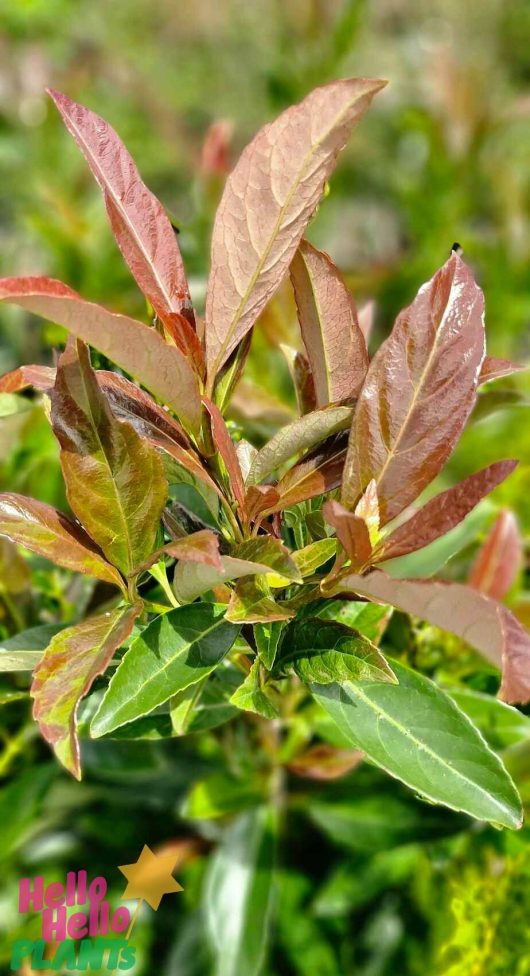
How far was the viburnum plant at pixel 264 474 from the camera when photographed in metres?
0.58

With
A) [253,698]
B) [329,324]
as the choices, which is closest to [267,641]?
[253,698]

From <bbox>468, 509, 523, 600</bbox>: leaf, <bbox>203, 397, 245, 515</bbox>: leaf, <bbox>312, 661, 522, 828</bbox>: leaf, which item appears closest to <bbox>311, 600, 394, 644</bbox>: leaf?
<bbox>312, 661, 522, 828</bbox>: leaf

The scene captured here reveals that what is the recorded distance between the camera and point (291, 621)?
2.30ft

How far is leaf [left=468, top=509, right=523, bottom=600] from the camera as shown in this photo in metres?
1.05

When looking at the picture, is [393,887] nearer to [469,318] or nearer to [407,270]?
[469,318]

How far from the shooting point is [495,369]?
26.3 inches

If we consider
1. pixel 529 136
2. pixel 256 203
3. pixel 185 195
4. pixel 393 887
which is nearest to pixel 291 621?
pixel 256 203

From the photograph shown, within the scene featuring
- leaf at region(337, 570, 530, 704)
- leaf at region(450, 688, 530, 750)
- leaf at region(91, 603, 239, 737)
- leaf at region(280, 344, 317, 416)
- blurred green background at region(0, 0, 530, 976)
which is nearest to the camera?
leaf at region(337, 570, 530, 704)

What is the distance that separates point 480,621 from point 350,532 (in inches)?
4.2

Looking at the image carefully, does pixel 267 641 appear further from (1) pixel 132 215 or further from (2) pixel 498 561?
(2) pixel 498 561

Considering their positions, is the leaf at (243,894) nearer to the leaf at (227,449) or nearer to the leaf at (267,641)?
the leaf at (267,641)

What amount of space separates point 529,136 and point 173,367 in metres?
4.33

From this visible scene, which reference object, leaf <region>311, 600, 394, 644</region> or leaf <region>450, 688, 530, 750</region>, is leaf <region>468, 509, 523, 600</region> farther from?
leaf <region>311, 600, 394, 644</region>

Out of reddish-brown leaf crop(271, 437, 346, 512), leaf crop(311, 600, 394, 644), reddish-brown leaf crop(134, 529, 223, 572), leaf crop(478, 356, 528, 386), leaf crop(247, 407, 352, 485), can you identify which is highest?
leaf crop(478, 356, 528, 386)
